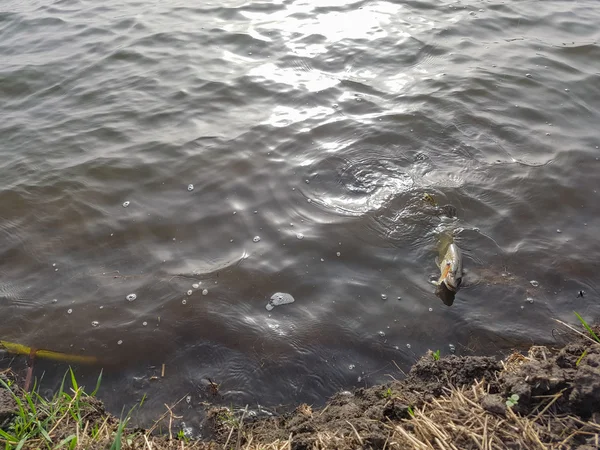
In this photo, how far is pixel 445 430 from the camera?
2602mm

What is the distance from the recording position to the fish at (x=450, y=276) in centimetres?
418

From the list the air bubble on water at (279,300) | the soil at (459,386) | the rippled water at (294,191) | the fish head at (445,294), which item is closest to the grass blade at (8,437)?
the rippled water at (294,191)

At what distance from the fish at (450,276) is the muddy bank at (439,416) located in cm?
74

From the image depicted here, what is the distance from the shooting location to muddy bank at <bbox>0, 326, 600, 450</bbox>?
2.49 m

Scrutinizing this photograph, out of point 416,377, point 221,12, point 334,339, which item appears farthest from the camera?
point 221,12

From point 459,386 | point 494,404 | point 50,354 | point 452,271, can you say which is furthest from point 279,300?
point 494,404

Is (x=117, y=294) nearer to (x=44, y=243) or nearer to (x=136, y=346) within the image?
(x=136, y=346)

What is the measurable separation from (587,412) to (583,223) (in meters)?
2.87

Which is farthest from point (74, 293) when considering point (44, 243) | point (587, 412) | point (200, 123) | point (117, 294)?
point (587, 412)

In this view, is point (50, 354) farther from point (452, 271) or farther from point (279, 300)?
point (452, 271)

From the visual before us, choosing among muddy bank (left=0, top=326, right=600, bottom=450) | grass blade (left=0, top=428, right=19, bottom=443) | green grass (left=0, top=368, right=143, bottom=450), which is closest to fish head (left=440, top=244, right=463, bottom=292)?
muddy bank (left=0, top=326, right=600, bottom=450)

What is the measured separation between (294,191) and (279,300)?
55.0 inches

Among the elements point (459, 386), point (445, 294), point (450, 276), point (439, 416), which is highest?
point (439, 416)

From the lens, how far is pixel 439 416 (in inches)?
108
